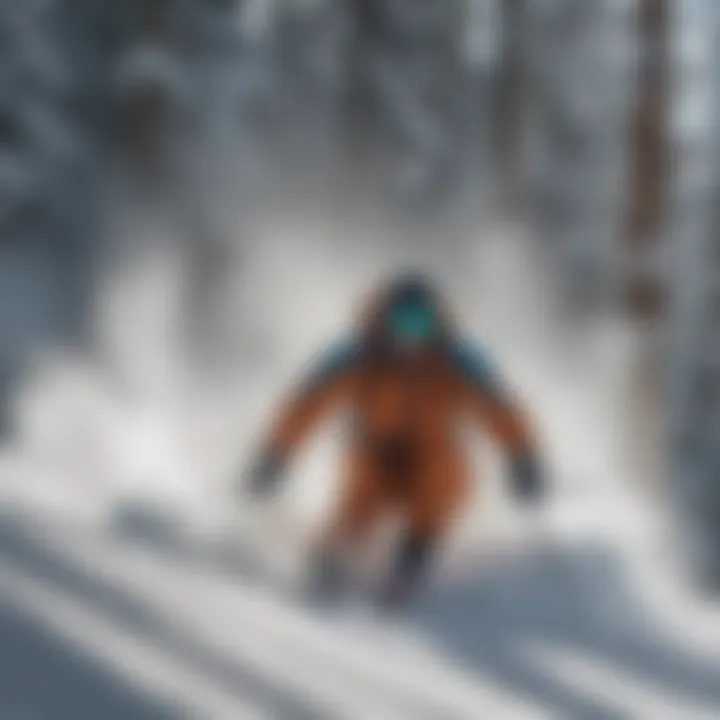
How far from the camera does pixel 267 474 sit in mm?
4785

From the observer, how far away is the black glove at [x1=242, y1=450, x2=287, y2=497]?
478cm

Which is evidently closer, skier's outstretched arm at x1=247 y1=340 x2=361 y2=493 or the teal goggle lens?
the teal goggle lens

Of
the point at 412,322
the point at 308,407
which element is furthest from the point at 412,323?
the point at 308,407

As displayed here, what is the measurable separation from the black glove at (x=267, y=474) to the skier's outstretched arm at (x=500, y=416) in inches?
32.5

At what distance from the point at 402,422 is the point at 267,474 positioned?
607 millimetres

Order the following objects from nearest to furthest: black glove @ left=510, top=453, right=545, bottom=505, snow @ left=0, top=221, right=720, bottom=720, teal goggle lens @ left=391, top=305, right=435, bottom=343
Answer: snow @ left=0, top=221, right=720, bottom=720
teal goggle lens @ left=391, top=305, right=435, bottom=343
black glove @ left=510, top=453, right=545, bottom=505

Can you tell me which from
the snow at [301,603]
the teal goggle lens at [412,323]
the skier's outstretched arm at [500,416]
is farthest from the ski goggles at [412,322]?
the snow at [301,603]

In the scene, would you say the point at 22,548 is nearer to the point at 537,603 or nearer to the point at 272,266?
the point at 537,603

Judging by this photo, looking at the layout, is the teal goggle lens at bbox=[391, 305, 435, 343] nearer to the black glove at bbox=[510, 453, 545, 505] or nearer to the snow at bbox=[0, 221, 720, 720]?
the black glove at bbox=[510, 453, 545, 505]

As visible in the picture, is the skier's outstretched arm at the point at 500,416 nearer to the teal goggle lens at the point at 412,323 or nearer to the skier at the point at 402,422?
the skier at the point at 402,422

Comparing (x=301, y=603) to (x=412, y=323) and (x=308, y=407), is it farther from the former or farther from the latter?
(x=412, y=323)

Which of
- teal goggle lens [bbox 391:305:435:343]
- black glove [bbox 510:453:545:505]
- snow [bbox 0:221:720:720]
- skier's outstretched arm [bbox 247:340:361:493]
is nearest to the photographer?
snow [bbox 0:221:720:720]

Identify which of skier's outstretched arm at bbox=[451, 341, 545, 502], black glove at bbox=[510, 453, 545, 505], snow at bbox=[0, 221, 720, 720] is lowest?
snow at bbox=[0, 221, 720, 720]

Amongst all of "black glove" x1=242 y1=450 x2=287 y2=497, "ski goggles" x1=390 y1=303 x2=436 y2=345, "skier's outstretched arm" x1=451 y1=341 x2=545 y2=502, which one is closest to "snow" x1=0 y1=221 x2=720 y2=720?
"black glove" x1=242 y1=450 x2=287 y2=497
